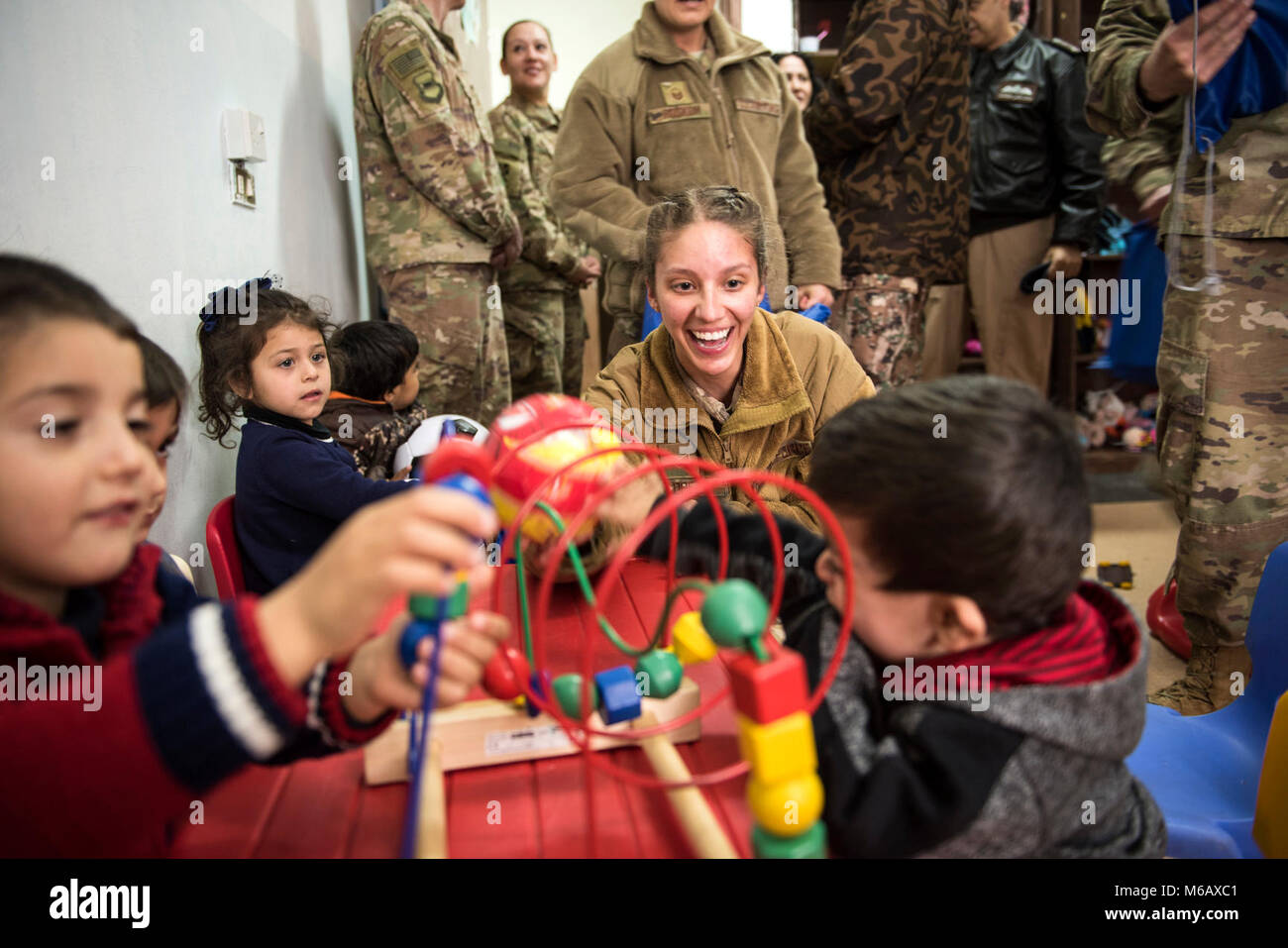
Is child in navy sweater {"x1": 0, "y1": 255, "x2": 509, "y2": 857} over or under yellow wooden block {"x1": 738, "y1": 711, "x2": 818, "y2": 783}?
over

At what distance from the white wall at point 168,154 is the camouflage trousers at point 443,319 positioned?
29 cm

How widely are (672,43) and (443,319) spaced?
110cm

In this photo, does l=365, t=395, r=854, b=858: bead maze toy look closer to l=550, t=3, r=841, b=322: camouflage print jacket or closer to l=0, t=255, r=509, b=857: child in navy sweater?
l=0, t=255, r=509, b=857: child in navy sweater

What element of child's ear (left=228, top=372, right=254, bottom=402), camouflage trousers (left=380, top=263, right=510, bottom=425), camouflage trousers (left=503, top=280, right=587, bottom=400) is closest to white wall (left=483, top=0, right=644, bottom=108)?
camouflage trousers (left=503, top=280, right=587, bottom=400)

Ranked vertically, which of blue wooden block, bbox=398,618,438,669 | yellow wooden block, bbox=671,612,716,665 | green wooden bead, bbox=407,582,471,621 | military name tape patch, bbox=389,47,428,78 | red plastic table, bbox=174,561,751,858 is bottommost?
red plastic table, bbox=174,561,751,858

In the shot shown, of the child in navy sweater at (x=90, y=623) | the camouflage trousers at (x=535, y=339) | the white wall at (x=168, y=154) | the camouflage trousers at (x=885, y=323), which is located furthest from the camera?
the camouflage trousers at (x=535, y=339)

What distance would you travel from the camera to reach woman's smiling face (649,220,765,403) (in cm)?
164

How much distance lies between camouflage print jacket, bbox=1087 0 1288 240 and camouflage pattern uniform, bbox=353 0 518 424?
1775 millimetres

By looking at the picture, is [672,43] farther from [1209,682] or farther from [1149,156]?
[1209,682]

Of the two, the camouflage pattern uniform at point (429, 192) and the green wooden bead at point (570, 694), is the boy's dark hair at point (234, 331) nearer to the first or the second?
the camouflage pattern uniform at point (429, 192)

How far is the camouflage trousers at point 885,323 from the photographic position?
9.50 feet

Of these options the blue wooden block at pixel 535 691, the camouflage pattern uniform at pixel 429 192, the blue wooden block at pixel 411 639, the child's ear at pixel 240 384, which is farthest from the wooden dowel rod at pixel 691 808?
the camouflage pattern uniform at pixel 429 192
